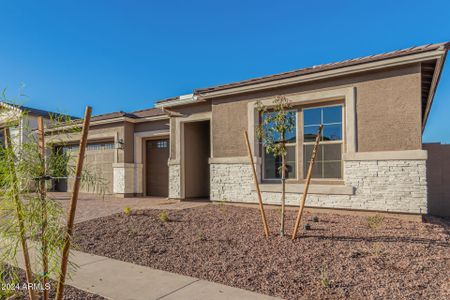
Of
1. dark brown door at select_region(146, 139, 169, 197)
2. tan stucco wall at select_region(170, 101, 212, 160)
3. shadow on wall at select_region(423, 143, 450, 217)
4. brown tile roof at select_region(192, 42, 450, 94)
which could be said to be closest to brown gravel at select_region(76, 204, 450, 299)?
shadow on wall at select_region(423, 143, 450, 217)

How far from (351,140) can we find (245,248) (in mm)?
4488

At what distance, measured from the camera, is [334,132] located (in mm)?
7930

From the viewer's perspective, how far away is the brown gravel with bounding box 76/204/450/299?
3.44 meters

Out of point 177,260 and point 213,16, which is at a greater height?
point 213,16

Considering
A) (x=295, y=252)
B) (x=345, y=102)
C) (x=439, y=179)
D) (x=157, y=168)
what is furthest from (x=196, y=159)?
(x=439, y=179)

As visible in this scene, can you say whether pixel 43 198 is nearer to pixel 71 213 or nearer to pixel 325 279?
pixel 71 213

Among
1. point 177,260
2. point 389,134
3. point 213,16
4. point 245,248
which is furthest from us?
point 213,16

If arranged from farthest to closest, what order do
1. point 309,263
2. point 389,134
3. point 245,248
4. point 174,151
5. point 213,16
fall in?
point 213,16
point 174,151
point 389,134
point 245,248
point 309,263

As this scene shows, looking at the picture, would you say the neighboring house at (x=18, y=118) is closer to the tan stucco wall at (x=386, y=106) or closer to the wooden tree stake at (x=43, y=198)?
the wooden tree stake at (x=43, y=198)

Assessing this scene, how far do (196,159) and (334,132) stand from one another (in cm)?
597

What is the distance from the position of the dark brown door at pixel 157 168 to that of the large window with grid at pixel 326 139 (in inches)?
284

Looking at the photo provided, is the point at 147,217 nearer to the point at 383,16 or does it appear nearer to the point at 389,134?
the point at 389,134

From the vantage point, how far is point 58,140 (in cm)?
286

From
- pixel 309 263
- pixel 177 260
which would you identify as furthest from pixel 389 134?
pixel 177 260
